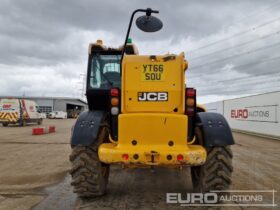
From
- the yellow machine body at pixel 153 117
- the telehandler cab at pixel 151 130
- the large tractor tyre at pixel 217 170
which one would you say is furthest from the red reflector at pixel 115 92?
the large tractor tyre at pixel 217 170

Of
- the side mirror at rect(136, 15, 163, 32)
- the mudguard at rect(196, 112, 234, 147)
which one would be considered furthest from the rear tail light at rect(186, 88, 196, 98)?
the side mirror at rect(136, 15, 163, 32)

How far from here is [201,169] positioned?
15.5ft

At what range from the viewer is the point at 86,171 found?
461 cm

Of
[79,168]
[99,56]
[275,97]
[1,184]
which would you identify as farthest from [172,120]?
[275,97]

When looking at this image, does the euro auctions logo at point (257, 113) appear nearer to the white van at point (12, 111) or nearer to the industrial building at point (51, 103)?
the white van at point (12, 111)

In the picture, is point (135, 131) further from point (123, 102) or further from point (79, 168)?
point (79, 168)

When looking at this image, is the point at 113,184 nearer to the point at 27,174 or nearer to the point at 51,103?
the point at 27,174

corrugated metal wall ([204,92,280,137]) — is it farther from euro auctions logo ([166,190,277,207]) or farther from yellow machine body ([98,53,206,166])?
yellow machine body ([98,53,206,166])

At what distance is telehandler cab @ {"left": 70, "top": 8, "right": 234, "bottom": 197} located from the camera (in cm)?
429

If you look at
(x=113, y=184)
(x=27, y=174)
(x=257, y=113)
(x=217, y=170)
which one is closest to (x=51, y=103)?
(x=257, y=113)

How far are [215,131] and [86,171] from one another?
2.20m

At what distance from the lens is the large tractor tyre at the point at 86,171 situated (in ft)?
15.1

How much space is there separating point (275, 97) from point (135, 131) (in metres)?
14.9

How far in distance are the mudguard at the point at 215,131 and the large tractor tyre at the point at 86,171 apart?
1813 mm
